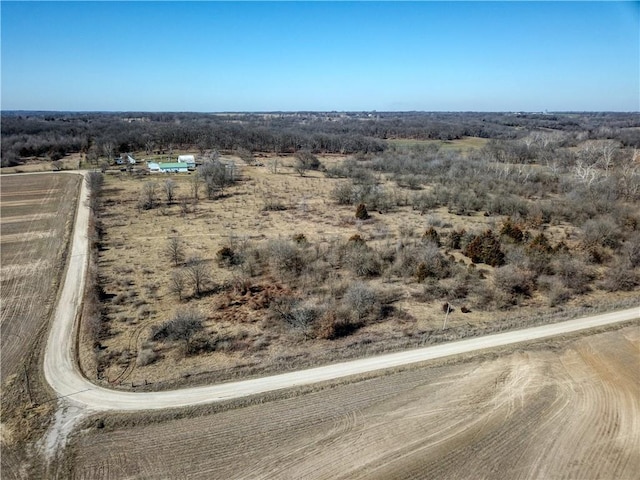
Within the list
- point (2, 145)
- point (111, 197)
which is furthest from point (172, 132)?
point (111, 197)

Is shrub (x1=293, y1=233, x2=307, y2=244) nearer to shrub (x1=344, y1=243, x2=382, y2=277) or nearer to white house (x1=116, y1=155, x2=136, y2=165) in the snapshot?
shrub (x1=344, y1=243, x2=382, y2=277)

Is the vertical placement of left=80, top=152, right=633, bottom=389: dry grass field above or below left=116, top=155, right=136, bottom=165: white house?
below

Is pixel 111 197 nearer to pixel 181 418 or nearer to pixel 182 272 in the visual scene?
pixel 182 272

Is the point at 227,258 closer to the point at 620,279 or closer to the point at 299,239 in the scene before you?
the point at 299,239

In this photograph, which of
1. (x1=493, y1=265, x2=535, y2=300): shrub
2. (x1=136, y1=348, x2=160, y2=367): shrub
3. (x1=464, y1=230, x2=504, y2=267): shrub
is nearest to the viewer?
(x1=136, y1=348, x2=160, y2=367): shrub

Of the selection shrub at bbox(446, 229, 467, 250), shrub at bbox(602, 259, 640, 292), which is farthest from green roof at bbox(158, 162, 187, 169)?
shrub at bbox(602, 259, 640, 292)

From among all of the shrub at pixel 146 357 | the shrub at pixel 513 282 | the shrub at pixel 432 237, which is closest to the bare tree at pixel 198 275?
the shrub at pixel 146 357

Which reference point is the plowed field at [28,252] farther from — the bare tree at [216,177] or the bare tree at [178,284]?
the bare tree at [216,177]

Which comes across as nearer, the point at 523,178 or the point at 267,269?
the point at 267,269
